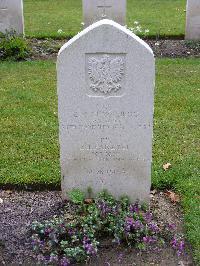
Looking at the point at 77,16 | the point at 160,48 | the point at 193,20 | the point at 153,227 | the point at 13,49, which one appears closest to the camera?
the point at 153,227

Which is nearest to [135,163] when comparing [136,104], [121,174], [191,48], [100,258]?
[121,174]

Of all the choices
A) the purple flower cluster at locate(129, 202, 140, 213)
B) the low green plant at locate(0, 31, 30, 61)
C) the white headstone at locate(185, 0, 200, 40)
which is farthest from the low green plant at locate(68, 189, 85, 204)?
the white headstone at locate(185, 0, 200, 40)

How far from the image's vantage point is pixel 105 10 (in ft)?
34.7

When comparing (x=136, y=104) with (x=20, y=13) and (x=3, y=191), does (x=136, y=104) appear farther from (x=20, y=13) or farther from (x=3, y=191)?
(x=20, y=13)

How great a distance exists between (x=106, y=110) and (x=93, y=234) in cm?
98

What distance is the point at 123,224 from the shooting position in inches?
156

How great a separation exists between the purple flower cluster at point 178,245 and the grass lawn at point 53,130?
0.36 feet

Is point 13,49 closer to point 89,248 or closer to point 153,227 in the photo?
point 153,227

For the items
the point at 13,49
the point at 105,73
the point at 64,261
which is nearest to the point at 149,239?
the point at 64,261

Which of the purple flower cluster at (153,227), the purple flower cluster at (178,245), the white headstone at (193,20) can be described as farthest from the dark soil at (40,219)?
the white headstone at (193,20)

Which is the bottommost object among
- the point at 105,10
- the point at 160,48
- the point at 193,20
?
the point at 160,48

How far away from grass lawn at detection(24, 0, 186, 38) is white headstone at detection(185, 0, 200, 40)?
2.12ft

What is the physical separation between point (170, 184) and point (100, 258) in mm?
1341

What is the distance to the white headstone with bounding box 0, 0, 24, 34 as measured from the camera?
10398mm
